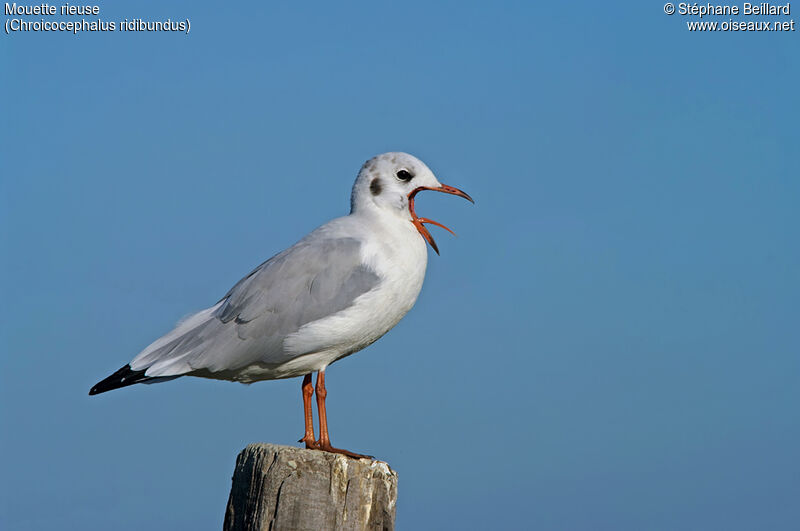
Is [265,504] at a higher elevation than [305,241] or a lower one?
lower

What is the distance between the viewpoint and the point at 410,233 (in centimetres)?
752

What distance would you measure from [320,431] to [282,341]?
0.76 metres

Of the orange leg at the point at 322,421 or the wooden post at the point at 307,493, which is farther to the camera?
the orange leg at the point at 322,421

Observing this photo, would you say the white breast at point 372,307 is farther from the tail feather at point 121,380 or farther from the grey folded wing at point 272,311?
the tail feather at point 121,380

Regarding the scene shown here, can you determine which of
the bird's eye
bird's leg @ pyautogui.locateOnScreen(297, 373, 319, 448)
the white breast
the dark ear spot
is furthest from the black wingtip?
the bird's eye

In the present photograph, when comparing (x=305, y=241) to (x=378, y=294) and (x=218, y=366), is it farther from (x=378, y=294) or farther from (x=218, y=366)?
(x=218, y=366)

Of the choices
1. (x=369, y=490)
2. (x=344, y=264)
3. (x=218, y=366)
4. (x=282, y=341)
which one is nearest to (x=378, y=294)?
(x=344, y=264)

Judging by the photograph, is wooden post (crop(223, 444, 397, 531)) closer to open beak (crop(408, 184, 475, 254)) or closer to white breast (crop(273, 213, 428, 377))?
white breast (crop(273, 213, 428, 377))

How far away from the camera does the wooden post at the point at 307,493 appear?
17.8 feet

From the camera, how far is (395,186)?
25.0ft

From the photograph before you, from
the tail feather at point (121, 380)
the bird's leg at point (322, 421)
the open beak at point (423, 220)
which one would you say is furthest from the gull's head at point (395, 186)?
the tail feather at point (121, 380)

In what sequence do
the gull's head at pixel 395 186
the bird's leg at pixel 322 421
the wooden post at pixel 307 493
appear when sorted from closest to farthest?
the wooden post at pixel 307 493
the bird's leg at pixel 322 421
the gull's head at pixel 395 186

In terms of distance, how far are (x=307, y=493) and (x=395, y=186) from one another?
3.03 m

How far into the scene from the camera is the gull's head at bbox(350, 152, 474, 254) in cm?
761
